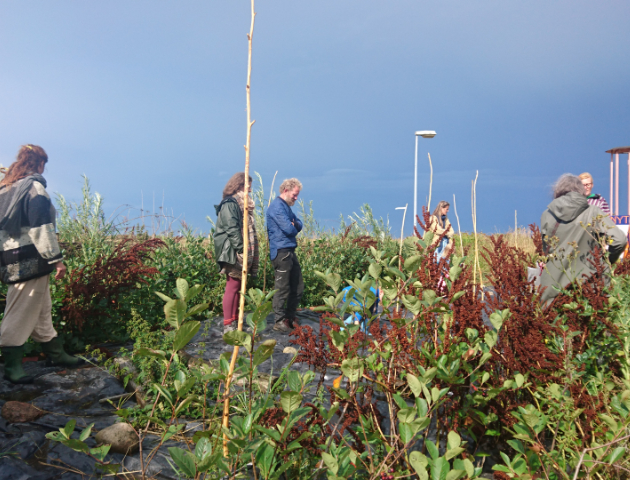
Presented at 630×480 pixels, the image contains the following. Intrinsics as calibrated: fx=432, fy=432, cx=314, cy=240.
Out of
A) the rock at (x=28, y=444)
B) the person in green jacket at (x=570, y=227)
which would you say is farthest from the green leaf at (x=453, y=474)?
the person in green jacket at (x=570, y=227)

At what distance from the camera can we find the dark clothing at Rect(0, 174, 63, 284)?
149 inches

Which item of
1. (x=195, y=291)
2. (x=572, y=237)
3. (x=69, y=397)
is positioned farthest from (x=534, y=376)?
(x=69, y=397)

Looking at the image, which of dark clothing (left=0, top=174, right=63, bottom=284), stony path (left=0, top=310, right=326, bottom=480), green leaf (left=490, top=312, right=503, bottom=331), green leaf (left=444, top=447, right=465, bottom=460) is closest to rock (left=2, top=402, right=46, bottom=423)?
stony path (left=0, top=310, right=326, bottom=480)

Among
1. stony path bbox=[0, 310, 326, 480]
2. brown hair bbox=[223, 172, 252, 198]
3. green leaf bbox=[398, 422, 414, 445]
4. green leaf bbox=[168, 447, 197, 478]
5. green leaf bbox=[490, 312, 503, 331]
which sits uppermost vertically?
brown hair bbox=[223, 172, 252, 198]

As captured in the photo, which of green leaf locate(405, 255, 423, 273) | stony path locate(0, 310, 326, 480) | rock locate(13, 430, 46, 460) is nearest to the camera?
green leaf locate(405, 255, 423, 273)

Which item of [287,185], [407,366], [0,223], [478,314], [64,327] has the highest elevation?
[287,185]

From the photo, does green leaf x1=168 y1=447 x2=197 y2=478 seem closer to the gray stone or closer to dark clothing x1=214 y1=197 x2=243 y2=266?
the gray stone

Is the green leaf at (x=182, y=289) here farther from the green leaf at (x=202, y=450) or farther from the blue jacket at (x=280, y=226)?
the blue jacket at (x=280, y=226)

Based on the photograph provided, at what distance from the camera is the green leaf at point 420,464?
4.01ft

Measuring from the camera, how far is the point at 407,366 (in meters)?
1.83

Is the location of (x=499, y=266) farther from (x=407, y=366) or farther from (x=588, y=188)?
(x=588, y=188)

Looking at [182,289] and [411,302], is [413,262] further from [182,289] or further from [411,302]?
[182,289]

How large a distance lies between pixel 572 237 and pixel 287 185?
3.23 meters

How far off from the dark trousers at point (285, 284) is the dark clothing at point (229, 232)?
55 centimetres
